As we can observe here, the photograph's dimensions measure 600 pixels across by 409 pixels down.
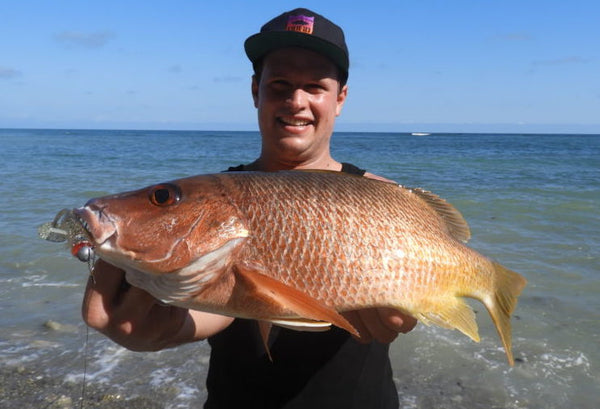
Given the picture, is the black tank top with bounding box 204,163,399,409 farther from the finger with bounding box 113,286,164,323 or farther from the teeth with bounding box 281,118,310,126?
the teeth with bounding box 281,118,310,126

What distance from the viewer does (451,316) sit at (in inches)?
71.5

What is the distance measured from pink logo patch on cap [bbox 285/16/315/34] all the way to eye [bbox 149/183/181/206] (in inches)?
39.4

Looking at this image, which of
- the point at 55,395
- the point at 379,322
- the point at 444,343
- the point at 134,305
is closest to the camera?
the point at 134,305

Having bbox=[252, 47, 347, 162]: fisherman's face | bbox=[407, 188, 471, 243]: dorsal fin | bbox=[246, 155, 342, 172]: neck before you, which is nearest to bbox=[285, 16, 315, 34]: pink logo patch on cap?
bbox=[252, 47, 347, 162]: fisherman's face

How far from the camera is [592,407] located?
3775 mm

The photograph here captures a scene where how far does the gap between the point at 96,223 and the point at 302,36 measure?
1235mm

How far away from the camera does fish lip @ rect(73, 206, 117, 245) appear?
1.42 m

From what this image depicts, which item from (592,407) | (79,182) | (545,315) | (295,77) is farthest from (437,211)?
(79,182)

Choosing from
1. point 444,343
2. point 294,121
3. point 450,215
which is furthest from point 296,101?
point 444,343

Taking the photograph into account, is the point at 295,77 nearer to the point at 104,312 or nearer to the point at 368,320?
the point at 368,320

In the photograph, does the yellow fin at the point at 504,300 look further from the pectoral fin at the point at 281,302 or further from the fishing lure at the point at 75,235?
the fishing lure at the point at 75,235

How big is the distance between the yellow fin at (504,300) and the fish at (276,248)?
31 centimetres

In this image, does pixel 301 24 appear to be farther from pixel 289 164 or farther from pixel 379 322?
pixel 379 322

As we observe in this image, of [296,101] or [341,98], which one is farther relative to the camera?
[341,98]
